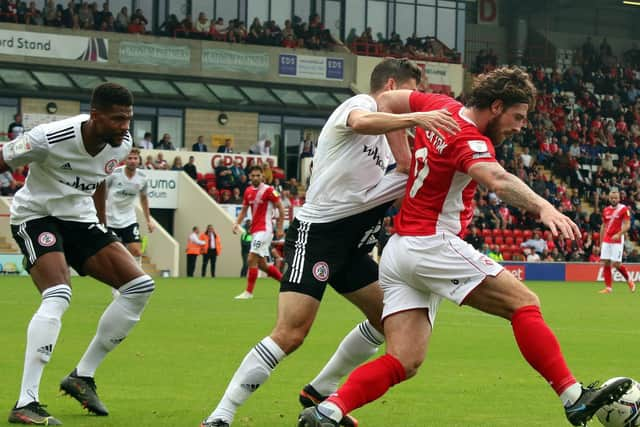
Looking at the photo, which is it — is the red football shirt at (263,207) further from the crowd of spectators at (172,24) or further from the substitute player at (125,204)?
the crowd of spectators at (172,24)

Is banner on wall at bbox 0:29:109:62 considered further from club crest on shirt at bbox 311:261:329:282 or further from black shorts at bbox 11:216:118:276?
club crest on shirt at bbox 311:261:329:282

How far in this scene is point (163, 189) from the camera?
1457 inches

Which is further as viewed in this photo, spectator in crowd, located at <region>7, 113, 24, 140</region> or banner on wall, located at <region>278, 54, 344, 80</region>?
banner on wall, located at <region>278, 54, 344, 80</region>

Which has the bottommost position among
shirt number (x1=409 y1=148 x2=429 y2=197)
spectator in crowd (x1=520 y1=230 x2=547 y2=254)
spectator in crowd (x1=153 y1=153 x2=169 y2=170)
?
spectator in crowd (x1=520 y1=230 x2=547 y2=254)

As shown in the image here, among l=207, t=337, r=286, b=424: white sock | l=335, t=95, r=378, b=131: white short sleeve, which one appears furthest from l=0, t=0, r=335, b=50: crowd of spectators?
l=207, t=337, r=286, b=424: white sock

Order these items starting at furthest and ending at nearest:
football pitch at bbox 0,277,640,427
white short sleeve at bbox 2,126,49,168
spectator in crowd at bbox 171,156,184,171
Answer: spectator in crowd at bbox 171,156,184,171 → football pitch at bbox 0,277,640,427 → white short sleeve at bbox 2,126,49,168

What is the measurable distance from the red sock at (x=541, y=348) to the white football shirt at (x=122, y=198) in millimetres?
14115

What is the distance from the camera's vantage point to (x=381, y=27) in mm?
53000

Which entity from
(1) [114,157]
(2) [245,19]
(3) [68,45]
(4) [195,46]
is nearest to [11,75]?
(3) [68,45]

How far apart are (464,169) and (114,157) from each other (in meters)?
2.85

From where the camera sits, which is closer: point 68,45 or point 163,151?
point 163,151

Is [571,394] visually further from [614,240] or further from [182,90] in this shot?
[182,90]

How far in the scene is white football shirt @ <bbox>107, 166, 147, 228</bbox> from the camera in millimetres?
19969

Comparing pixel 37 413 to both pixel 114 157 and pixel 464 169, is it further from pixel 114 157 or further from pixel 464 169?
pixel 464 169
